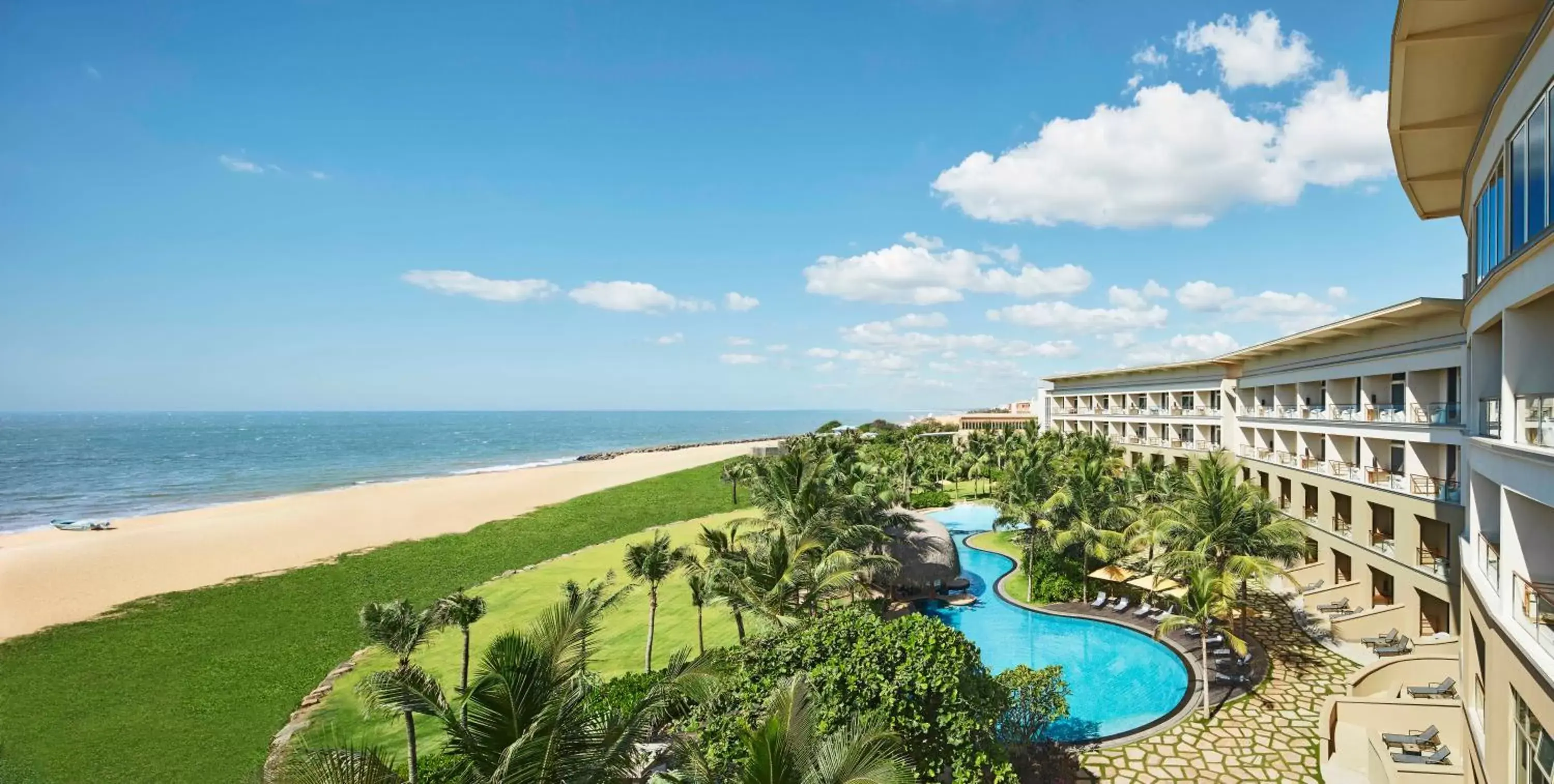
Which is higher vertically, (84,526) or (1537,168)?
(1537,168)

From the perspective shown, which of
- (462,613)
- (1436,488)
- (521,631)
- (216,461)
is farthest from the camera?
(216,461)

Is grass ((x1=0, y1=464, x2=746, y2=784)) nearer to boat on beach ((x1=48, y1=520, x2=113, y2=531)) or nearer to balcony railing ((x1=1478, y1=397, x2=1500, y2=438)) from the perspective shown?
balcony railing ((x1=1478, y1=397, x2=1500, y2=438))

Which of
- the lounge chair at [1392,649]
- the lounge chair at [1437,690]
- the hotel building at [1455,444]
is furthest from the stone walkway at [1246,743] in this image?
the lounge chair at [1437,690]

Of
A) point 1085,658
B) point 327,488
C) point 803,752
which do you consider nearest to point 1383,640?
point 1085,658

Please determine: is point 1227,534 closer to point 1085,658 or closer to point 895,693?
point 1085,658

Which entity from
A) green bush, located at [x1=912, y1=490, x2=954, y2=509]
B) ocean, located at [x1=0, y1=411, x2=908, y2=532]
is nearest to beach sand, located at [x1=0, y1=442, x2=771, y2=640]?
ocean, located at [x1=0, y1=411, x2=908, y2=532]

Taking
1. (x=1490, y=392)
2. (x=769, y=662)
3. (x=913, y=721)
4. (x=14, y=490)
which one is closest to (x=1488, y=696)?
(x=1490, y=392)
